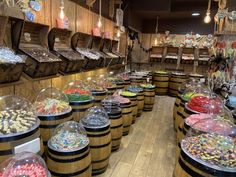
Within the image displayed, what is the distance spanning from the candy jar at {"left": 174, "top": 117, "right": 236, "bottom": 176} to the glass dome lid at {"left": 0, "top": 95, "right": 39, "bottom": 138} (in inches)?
54.9

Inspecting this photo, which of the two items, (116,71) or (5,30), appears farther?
(116,71)

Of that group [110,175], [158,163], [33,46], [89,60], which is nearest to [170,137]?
[158,163]

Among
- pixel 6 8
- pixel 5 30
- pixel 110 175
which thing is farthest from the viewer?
pixel 110 175

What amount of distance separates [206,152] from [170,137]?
249 cm

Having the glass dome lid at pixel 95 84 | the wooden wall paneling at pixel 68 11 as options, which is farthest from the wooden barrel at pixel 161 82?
the wooden wall paneling at pixel 68 11

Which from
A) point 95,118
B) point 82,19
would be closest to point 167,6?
point 82,19

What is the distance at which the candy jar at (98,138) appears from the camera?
2461mm

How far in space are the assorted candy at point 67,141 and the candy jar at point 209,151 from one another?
0.98 metres

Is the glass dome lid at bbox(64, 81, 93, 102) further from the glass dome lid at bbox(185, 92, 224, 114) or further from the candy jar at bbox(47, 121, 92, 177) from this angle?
the glass dome lid at bbox(185, 92, 224, 114)

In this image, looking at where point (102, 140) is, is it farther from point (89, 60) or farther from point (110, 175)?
point (89, 60)

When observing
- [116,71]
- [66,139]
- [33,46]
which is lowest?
[66,139]

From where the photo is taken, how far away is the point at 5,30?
8.18 feet

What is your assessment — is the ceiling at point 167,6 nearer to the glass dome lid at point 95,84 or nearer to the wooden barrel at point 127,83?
the wooden barrel at point 127,83

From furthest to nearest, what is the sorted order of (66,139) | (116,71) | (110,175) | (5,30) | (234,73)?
1. (116,71)
2. (234,73)
3. (110,175)
4. (5,30)
5. (66,139)
